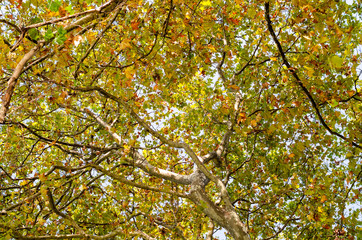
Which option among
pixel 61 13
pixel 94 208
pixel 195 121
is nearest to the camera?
pixel 61 13

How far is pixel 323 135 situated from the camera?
24.4 feet

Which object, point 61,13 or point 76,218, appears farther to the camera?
point 76,218

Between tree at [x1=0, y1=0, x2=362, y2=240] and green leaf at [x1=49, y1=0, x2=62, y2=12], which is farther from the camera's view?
tree at [x1=0, y1=0, x2=362, y2=240]

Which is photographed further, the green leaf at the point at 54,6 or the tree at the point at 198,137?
the tree at the point at 198,137

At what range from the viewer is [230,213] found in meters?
4.36

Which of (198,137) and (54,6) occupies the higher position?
(198,137)

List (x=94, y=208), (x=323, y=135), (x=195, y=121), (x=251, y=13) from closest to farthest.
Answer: (x=251, y=13)
(x=323, y=135)
(x=94, y=208)
(x=195, y=121)

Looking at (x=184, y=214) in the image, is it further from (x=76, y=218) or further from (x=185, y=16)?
(x=185, y=16)

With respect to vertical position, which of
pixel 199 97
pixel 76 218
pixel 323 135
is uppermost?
pixel 199 97

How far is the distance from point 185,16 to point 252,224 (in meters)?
6.53

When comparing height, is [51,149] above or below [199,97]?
below

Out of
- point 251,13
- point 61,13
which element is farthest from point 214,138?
point 61,13

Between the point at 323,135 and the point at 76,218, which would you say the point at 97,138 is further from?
the point at 323,135

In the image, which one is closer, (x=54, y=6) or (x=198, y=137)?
(x=54, y=6)
